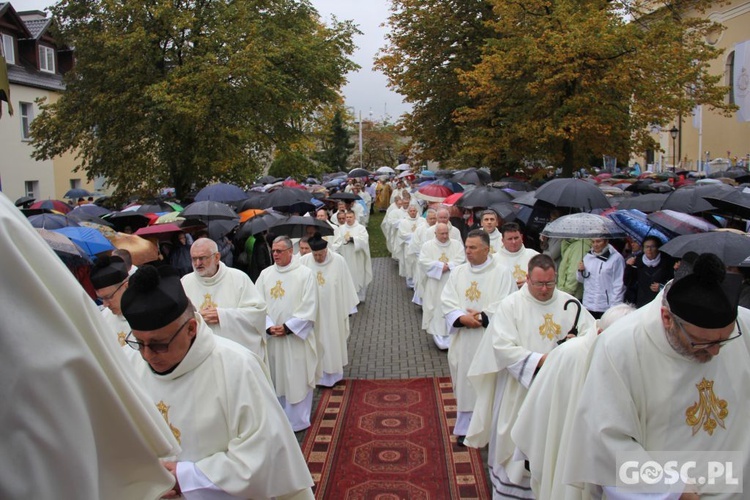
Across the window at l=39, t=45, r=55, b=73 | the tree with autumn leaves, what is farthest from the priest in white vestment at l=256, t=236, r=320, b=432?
the window at l=39, t=45, r=55, b=73

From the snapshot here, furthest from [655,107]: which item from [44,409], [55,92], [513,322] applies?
[55,92]

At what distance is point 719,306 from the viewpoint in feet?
9.66

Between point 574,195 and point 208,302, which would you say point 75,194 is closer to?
point 574,195

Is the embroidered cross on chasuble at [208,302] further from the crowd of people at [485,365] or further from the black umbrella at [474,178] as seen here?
the black umbrella at [474,178]

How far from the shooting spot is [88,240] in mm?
8078

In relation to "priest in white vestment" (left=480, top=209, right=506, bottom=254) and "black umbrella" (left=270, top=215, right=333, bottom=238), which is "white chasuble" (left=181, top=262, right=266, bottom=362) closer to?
"black umbrella" (left=270, top=215, right=333, bottom=238)

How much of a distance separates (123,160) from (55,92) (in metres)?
13.3

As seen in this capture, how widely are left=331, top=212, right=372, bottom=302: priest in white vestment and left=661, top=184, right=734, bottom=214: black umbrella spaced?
697 centimetres

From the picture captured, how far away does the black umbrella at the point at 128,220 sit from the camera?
12.4m

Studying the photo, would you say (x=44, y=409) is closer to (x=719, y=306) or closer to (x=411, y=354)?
(x=719, y=306)

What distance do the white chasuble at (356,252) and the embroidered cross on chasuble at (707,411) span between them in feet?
36.7

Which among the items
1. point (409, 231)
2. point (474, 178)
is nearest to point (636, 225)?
point (409, 231)

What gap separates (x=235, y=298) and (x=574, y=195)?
19.0 ft

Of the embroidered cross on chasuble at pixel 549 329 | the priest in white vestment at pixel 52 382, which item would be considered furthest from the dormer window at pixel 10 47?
the priest in white vestment at pixel 52 382
